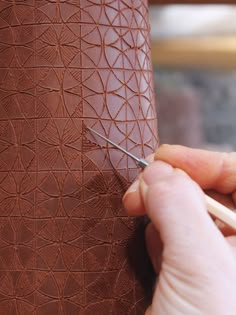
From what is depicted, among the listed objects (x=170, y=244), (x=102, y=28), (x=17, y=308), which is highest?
(x=102, y=28)

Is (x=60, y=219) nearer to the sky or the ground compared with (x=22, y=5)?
nearer to the ground

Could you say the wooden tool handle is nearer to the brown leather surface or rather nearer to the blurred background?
the brown leather surface

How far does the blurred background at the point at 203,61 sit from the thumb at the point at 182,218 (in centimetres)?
129

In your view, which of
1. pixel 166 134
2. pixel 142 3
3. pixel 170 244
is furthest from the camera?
pixel 166 134

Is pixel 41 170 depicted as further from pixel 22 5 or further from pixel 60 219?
pixel 22 5

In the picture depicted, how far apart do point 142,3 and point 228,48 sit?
1.33 meters

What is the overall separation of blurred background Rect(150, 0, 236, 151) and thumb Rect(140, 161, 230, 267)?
1293 millimetres

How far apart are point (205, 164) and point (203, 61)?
1.40 meters

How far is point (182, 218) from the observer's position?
41 centimetres

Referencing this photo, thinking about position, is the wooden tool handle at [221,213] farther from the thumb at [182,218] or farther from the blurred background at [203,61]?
the blurred background at [203,61]

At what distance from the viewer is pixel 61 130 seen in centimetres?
50

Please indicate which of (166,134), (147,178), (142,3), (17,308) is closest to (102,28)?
(142,3)

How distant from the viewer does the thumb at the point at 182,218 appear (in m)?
0.40

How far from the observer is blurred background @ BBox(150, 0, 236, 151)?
1793mm
